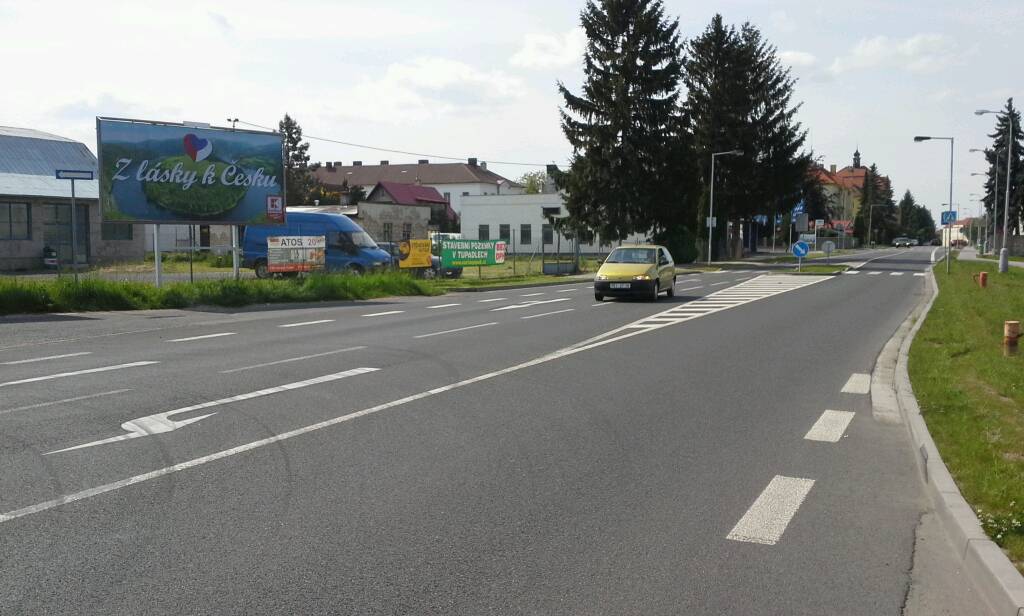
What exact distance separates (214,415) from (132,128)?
62.4 ft

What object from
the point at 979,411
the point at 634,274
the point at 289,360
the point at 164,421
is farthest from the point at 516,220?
the point at 164,421

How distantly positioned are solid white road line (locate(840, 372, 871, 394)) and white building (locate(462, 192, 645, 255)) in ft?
212

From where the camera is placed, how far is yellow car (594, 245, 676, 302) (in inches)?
987

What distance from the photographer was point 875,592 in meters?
4.55

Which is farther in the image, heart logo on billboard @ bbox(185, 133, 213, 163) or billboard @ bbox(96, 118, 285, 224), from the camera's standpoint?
heart logo on billboard @ bbox(185, 133, 213, 163)

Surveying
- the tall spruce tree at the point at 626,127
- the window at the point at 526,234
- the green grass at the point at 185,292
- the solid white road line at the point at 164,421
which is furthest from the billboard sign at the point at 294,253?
the window at the point at 526,234

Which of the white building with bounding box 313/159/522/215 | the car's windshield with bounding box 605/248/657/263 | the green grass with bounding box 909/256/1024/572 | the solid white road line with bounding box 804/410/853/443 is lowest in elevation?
the solid white road line with bounding box 804/410/853/443

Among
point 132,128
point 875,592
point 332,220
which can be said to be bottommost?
point 875,592

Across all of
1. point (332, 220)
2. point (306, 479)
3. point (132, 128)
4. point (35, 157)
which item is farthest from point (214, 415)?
point (35, 157)

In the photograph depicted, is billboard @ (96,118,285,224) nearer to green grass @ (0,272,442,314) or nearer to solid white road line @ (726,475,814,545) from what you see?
green grass @ (0,272,442,314)

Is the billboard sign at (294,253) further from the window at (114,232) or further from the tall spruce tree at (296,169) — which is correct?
the tall spruce tree at (296,169)

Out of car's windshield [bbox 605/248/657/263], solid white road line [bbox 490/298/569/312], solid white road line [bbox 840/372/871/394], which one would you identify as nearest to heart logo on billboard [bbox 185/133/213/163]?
solid white road line [bbox 490/298/569/312]

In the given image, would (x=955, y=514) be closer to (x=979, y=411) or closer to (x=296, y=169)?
(x=979, y=411)

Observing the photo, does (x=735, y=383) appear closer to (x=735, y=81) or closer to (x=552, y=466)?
(x=552, y=466)
